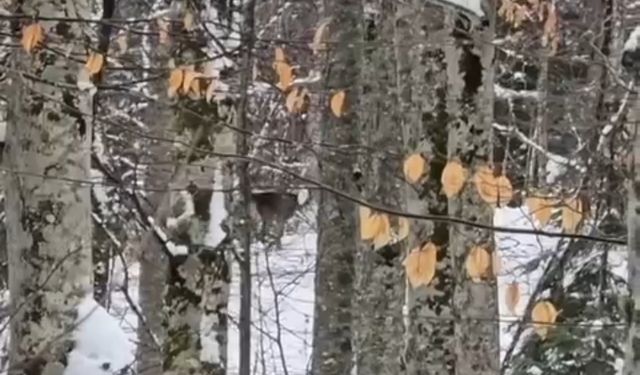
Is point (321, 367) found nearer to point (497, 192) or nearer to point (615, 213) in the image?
point (615, 213)

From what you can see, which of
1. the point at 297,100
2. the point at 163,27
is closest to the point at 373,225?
the point at 163,27

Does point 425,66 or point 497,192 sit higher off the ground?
point 425,66

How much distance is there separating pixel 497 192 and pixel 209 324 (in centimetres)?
156

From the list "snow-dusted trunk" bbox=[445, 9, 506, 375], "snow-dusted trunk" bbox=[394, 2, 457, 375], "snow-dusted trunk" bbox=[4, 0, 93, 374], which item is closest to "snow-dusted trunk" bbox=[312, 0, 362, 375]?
"snow-dusted trunk" bbox=[394, 2, 457, 375]

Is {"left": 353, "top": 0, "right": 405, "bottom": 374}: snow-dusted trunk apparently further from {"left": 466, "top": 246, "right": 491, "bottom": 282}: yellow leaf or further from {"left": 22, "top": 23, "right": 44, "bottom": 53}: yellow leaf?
{"left": 466, "top": 246, "right": 491, "bottom": 282}: yellow leaf

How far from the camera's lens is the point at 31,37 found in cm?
430

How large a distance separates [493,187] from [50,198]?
6.82 ft

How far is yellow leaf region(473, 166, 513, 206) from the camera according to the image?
10.3ft

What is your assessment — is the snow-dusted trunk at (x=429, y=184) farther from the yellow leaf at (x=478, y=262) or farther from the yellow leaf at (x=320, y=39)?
the yellow leaf at (x=320, y=39)

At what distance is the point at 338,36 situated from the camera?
6.88m

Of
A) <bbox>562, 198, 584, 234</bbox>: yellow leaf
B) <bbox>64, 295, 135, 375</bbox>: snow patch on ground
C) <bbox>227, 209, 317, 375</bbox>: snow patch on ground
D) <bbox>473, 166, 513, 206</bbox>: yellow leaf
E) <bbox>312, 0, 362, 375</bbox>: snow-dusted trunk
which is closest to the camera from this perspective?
<bbox>473, 166, 513, 206</bbox>: yellow leaf

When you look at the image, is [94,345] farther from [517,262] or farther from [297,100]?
[517,262]

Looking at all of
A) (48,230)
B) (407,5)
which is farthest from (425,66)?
(48,230)

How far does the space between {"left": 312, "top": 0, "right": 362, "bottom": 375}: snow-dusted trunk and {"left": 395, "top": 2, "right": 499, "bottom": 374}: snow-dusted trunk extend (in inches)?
85.4
